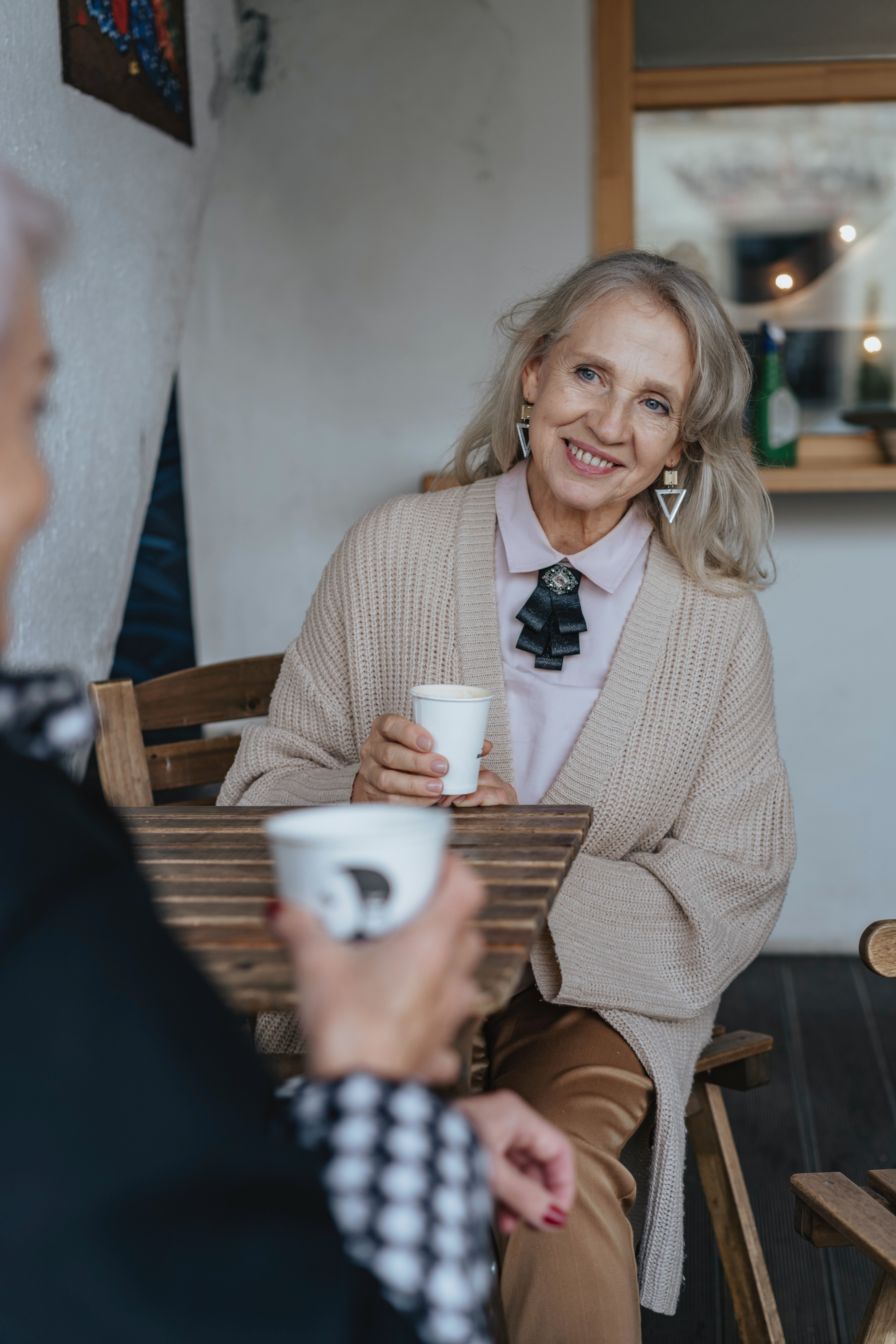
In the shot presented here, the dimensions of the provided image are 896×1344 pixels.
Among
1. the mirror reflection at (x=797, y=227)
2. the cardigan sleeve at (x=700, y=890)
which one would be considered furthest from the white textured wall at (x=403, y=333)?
the cardigan sleeve at (x=700, y=890)

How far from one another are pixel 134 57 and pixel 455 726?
65.0 inches

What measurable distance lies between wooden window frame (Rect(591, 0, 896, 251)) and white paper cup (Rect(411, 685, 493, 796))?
186cm

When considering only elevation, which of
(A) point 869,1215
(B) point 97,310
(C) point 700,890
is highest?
(B) point 97,310

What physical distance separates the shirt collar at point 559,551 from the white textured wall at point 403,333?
4.07 feet

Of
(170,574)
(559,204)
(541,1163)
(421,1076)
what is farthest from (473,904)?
(559,204)

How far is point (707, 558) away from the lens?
1.65m

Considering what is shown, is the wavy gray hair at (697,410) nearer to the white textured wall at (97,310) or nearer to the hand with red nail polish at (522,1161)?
the white textured wall at (97,310)

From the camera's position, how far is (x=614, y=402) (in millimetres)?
1565

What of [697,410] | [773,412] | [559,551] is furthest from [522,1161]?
[773,412]

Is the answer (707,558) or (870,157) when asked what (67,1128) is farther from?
(870,157)

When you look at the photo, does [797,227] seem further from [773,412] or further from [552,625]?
[552,625]

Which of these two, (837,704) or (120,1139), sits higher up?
(120,1139)

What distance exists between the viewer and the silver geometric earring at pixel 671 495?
1658 millimetres

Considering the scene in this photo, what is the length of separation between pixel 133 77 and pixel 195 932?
1.86m
